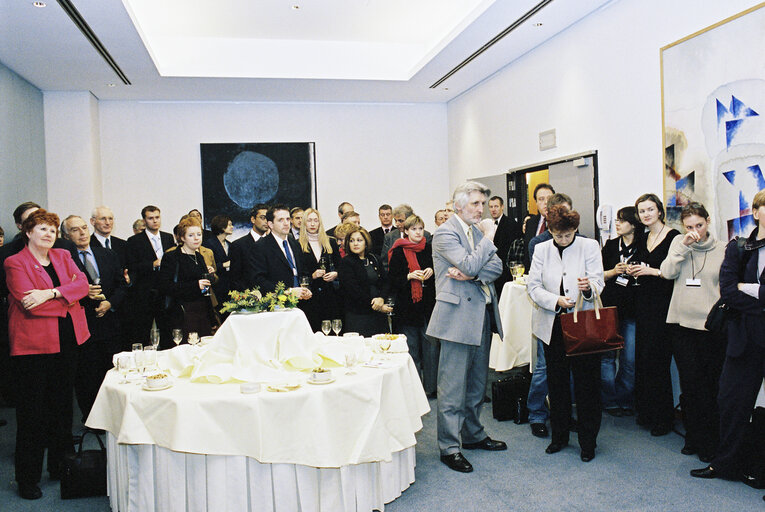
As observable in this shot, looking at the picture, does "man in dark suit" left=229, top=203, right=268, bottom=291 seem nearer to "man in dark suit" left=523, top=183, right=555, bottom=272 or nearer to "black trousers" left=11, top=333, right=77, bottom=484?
"black trousers" left=11, top=333, right=77, bottom=484

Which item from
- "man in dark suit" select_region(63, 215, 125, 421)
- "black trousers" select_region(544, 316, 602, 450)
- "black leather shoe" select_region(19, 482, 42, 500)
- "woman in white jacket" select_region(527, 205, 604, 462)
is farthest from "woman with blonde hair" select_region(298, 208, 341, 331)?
"black leather shoe" select_region(19, 482, 42, 500)

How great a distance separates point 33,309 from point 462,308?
2.69 m

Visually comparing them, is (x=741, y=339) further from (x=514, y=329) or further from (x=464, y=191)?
(x=514, y=329)

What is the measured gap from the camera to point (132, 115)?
931cm

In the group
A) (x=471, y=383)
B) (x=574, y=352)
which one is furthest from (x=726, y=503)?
(x=471, y=383)

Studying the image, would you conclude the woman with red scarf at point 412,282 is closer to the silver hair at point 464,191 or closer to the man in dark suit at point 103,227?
the silver hair at point 464,191

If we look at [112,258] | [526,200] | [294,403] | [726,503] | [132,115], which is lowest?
[726,503]

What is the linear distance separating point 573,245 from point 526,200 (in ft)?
13.1

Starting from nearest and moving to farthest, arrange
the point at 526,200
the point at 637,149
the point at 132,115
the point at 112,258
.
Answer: the point at 112,258, the point at 637,149, the point at 526,200, the point at 132,115

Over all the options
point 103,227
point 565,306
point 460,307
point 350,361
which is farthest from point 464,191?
point 103,227

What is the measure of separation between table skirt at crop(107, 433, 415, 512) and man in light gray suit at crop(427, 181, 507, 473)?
0.98m

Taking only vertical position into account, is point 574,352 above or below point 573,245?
below

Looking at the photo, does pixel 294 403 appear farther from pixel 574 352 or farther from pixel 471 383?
pixel 574 352

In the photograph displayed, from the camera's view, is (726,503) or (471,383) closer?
(726,503)
